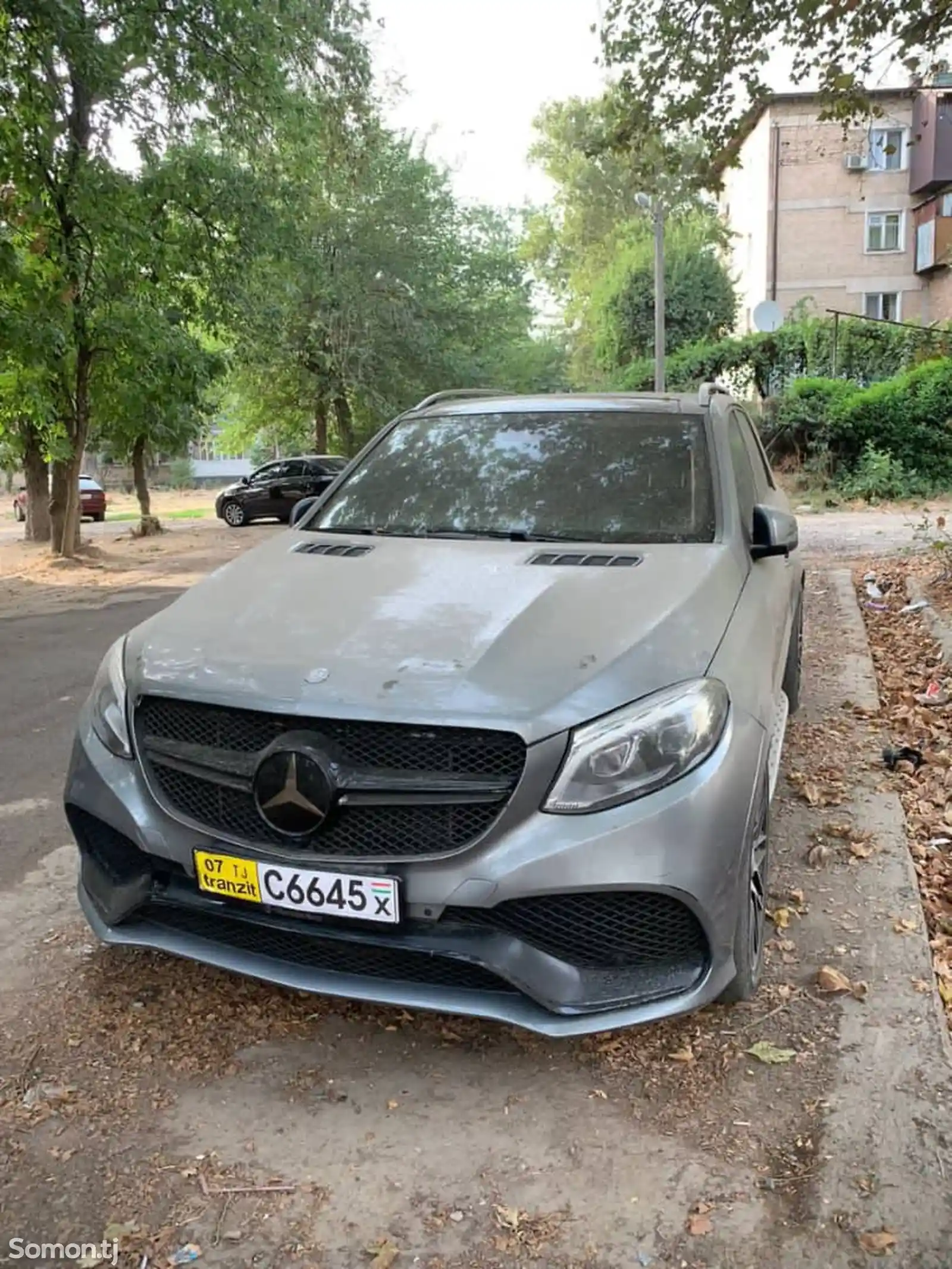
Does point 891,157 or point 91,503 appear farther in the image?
point 91,503

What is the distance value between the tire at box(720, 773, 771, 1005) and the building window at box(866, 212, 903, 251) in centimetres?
3558

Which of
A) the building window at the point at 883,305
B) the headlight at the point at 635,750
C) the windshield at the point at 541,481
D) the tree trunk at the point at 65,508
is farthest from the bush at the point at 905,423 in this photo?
the headlight at the point at 635,750

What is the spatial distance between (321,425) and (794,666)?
25.6 metres

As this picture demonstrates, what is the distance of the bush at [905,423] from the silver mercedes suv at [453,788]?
68.8 feet

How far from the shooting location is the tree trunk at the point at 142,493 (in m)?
22.4

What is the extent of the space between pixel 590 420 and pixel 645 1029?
90.7 inches

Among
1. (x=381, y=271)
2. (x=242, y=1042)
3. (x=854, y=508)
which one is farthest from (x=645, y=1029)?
(x=381, y=271)

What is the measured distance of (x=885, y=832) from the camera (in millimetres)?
3969

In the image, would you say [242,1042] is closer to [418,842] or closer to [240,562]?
Answer: [418,842]

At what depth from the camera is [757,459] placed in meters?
4.96

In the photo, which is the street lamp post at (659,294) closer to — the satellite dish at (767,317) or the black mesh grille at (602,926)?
the satellite dish at (767,317)

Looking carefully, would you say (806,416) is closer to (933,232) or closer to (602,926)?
(933,232)

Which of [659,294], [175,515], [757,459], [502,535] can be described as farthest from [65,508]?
[175,515]

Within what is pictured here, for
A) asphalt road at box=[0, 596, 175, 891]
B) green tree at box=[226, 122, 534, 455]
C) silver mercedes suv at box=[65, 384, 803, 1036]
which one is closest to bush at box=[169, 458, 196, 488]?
green tree at box=[226, 122, 534, 455]
